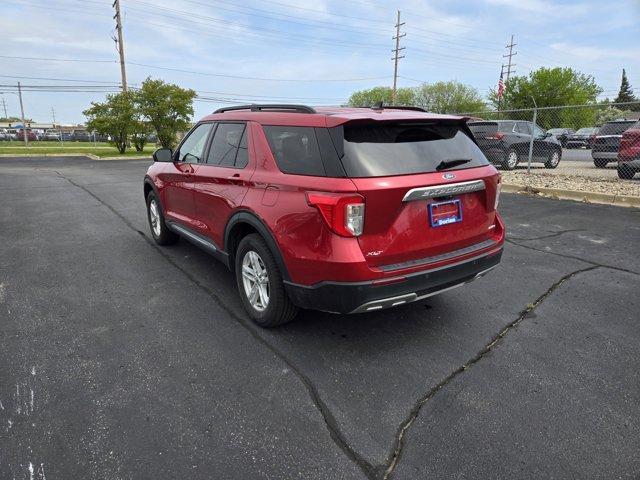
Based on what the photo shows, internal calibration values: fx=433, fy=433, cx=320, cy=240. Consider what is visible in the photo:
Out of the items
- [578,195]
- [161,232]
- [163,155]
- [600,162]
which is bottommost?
[161,232]

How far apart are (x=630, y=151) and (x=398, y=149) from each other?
10465 mm

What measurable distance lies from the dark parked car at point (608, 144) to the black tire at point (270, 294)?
1317 centimetres

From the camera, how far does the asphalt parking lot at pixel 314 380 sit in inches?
85.0

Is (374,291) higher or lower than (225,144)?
lower

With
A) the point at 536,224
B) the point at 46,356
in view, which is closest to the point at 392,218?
the point at 46,356

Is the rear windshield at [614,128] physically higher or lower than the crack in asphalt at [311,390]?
higher

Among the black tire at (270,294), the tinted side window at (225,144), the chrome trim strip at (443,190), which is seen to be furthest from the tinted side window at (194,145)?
the chrome trim strip at (443,190)

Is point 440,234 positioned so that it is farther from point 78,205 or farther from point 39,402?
point 78,205

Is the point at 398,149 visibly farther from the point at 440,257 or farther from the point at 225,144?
the point at 225,144

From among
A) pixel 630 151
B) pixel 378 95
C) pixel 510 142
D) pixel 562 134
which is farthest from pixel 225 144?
pixel 378 95

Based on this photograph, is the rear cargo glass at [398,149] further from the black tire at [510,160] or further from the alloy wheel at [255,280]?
the black tire at [510,160]

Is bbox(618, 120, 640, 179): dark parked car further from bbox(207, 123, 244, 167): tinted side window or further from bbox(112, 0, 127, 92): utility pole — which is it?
bbox(112, 0, 127, 92): utility pole

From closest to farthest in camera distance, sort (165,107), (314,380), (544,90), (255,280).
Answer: (314,380) → (255,280) → (165,107) → (544,90)

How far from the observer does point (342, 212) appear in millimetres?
2678
